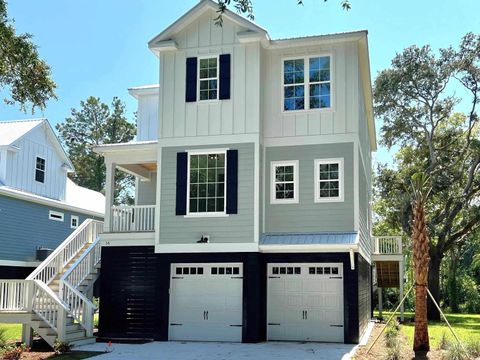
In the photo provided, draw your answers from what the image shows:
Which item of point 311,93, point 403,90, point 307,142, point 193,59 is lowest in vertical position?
point 307,142

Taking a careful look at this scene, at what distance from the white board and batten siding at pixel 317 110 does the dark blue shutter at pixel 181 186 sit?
2548 mm

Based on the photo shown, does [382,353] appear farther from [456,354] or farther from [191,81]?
[191,81]

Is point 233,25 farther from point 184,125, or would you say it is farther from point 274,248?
point 274,248

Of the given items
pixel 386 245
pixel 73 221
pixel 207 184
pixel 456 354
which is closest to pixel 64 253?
pixel 207 184

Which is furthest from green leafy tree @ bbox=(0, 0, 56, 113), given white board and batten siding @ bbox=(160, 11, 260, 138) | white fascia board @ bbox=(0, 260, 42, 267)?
white fascia board @ bbox=(0, 260, 42, 267)

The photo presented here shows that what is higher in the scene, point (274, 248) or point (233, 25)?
point (233, 25)

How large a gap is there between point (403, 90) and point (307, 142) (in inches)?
559

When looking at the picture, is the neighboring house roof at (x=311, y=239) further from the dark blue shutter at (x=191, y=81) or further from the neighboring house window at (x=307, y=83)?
the dark blue shutter at (x=191, y=81)

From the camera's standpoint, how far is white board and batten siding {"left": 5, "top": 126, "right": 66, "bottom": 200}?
25.2 meters

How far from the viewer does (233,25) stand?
17375mm

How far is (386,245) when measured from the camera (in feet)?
81.3

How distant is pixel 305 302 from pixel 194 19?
889 cm

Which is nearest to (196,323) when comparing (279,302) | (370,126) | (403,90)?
(279,302)

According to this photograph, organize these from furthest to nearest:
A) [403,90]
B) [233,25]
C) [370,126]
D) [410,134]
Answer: [410,134] → [403,90] → [370,126] → [233,25]
